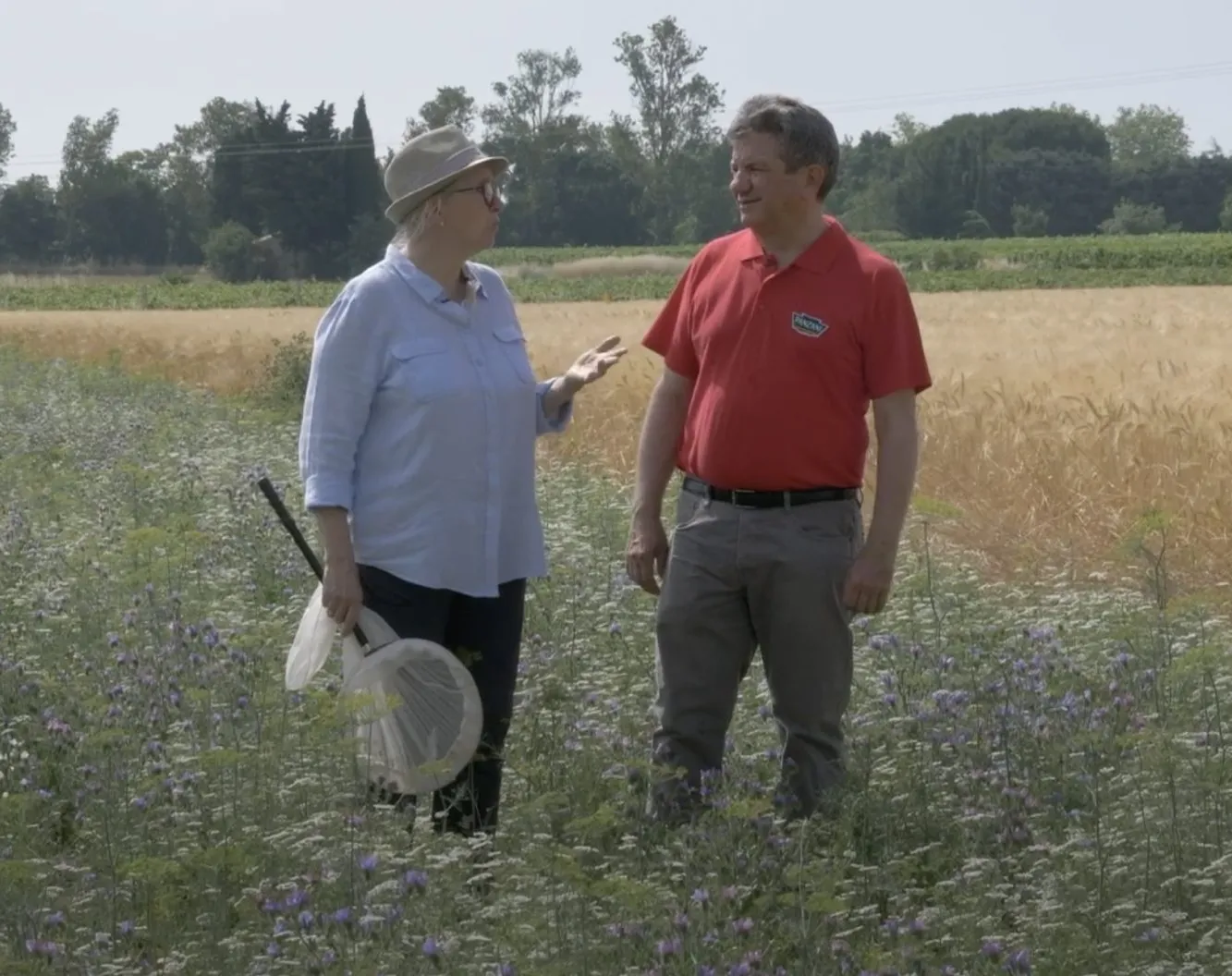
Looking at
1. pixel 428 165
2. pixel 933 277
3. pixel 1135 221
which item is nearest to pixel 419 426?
pixel 428 165

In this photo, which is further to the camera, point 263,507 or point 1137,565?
point 263,507

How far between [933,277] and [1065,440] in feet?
169

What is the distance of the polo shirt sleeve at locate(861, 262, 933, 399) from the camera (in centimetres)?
464

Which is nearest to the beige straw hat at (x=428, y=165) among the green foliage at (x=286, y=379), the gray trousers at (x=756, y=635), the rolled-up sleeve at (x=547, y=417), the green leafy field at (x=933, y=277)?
the rolled-up sleeve at (x=547, y=417)

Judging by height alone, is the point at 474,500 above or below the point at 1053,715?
above

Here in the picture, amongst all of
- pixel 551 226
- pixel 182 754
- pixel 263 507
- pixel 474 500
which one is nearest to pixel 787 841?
pixel 474 500

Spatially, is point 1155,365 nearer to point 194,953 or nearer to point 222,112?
point 194,953

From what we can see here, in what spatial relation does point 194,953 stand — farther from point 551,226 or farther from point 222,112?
point 222,112

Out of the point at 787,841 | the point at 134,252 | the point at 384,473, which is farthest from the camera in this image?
the point at 134,252

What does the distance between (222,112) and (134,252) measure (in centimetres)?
2065

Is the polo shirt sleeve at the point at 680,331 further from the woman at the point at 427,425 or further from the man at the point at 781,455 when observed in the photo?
the woman at the point at 427,425

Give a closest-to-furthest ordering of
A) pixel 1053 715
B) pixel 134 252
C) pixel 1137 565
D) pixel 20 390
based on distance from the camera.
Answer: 1. pixel 1053 715
2. pixel 1137 565
3. pixel 20 390
4. pixel 134 252

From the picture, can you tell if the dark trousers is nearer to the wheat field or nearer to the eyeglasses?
the eyeglasses

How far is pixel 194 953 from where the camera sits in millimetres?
3742
